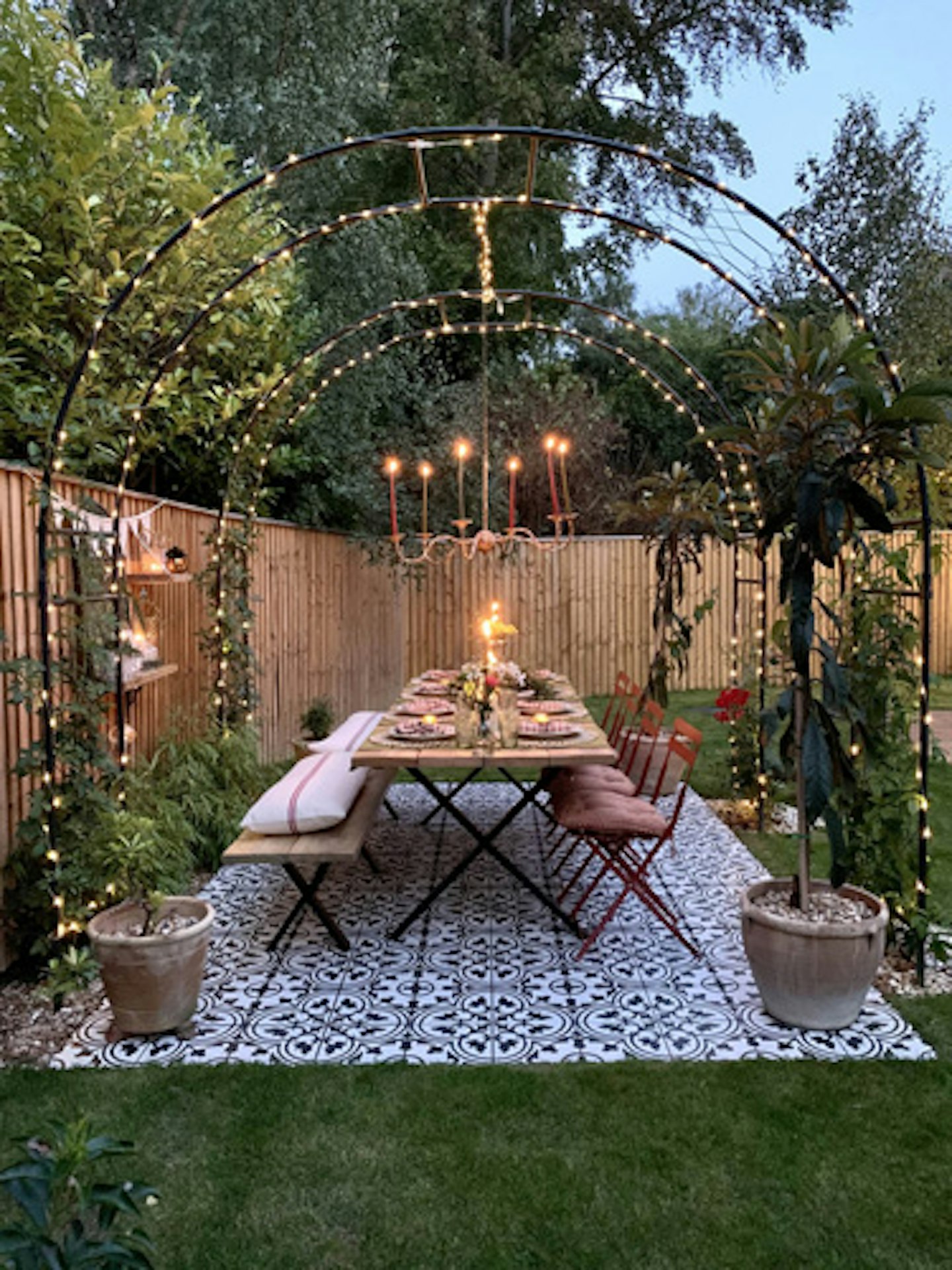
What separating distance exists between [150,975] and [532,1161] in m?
1.40

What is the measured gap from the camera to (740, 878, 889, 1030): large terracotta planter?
3.17 m

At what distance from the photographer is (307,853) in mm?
3820

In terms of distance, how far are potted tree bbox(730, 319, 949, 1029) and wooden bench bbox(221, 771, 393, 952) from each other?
1583 mm

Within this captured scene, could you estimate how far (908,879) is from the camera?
368 cm

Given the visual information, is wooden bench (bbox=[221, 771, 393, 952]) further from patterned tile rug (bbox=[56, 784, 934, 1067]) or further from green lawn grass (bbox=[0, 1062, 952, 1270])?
green lawn grass (bbox=[0, 1062, 952, 1270])

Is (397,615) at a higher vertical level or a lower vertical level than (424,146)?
lower

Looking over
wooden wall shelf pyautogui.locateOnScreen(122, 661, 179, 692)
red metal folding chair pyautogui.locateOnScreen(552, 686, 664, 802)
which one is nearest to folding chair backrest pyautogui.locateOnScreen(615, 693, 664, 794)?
red metal folding chair pyautogui.locateOnScreen(552, 686, 664, 802)

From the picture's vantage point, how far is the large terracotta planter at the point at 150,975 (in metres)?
3.15

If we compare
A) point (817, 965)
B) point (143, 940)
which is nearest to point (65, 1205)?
point (143, 940)

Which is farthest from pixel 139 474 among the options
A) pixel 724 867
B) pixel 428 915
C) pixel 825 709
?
pixel 825 709

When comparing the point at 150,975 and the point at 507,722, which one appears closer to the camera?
the point at 150,975

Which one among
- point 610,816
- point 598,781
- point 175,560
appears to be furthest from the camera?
point 175,560

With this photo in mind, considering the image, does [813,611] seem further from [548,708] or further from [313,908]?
[313,908]

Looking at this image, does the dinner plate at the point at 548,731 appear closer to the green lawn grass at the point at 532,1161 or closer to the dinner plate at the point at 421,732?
the dinner plate at the point at 421,732
